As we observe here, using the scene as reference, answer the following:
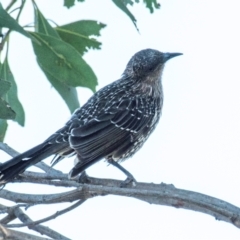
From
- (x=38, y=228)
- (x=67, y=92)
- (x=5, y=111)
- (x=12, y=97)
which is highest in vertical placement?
(x=67, y=92)

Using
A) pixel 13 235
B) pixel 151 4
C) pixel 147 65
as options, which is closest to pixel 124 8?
pixel 151 4

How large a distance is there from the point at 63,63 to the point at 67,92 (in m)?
0.27

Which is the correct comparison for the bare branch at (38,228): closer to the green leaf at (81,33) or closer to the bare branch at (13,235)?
the bare branch at (13,235)

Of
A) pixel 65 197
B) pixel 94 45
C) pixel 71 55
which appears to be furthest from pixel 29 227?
pixel 94 45

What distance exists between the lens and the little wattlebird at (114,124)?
480 centimetres

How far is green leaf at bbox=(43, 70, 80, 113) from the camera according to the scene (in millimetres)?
4469

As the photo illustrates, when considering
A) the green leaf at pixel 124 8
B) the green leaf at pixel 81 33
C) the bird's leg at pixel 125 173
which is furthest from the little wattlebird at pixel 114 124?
the green leaf at pixel 124 8

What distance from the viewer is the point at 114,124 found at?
18.1 feet

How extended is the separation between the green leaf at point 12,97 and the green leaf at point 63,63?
0.17 metres

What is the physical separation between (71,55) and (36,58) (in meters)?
0.20

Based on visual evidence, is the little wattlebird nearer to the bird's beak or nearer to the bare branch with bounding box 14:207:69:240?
the bird's beak

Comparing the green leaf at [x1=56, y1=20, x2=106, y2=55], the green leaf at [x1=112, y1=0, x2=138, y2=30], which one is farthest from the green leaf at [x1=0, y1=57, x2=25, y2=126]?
the green leaf at [x1=112, y1=0, x2=138, y2=30]

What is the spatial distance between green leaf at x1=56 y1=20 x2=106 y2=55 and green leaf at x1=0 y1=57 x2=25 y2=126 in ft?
1.30

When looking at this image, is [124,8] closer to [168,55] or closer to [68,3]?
[68,3]
